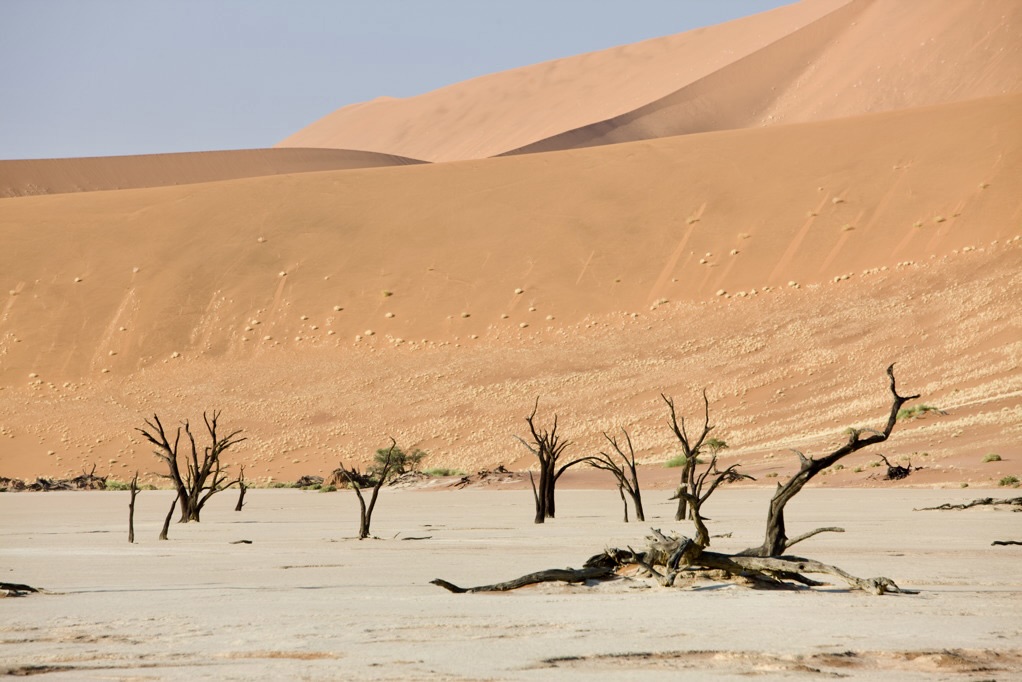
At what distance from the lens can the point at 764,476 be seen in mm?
29750

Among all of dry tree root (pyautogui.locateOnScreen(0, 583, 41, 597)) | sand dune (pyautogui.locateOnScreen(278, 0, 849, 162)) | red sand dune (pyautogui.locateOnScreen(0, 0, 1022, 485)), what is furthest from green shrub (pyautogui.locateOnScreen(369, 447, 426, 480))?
sand dune (pyautogui.locateOnScreen(278, 0, 849, 162))

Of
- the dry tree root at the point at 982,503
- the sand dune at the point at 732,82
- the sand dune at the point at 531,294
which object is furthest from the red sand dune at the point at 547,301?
the sand dune at the point at 732,82

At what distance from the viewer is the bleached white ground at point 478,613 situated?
20.9 ft

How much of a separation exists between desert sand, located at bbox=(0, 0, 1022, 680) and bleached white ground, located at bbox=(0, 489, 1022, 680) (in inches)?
2.1

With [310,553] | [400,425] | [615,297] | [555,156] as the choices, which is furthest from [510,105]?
[310,553]

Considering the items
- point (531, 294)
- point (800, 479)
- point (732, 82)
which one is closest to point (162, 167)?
point (732, 82)

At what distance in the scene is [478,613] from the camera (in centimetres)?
839

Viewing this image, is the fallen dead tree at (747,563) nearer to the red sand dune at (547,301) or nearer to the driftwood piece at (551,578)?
the driftwood piece at (551,578)

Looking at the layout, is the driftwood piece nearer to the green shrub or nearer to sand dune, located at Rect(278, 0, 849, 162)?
the green shrub

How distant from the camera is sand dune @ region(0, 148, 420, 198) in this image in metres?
87.8

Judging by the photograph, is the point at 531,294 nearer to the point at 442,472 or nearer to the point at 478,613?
the point at 442,472

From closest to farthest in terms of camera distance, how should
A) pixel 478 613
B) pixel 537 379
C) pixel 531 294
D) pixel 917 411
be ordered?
1. pixel 478 613
2. pixel 917 411
3. pixel 537 379
4. pixel 531 294

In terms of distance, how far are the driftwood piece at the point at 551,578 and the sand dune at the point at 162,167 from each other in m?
79.1

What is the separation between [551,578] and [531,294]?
40503 mm
